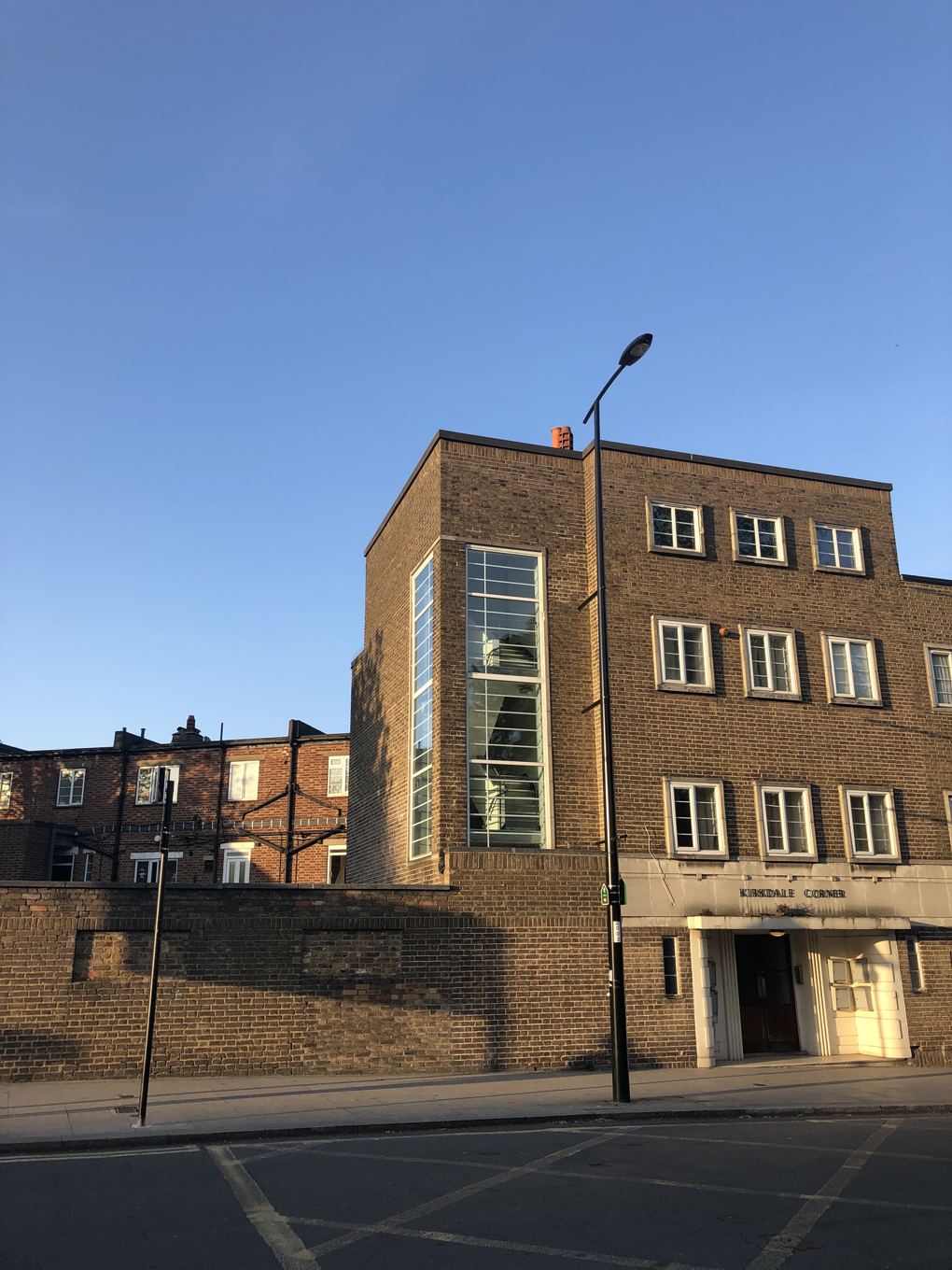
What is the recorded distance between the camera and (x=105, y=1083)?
50.5ft

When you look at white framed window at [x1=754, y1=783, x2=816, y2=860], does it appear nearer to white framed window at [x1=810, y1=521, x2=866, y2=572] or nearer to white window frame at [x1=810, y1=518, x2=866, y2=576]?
white window frame at [x1=810, y1=518, x2=866, y2=576]

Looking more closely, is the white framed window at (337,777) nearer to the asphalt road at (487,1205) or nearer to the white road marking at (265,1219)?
the asphalt road at (487,1205)

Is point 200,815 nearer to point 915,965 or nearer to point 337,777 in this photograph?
point 337,777

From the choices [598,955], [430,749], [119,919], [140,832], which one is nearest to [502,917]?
[598,955]

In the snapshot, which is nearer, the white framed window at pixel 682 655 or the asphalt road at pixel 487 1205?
the asphalt road at pixel 487 1205

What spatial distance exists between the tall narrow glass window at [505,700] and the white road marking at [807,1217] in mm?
8894

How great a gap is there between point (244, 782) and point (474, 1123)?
82.9 ft

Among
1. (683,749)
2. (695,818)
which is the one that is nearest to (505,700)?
(683,749)

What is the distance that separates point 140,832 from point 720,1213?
31.8m

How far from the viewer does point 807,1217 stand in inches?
331

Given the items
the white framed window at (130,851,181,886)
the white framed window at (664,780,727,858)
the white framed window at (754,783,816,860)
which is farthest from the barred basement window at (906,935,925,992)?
the white framed window at (130,851,181,886)

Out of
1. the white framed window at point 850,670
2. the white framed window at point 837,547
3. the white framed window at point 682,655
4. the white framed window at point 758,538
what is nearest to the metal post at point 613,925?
the white framed window at point 682,655

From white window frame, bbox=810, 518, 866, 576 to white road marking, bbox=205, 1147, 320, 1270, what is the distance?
17674 mm

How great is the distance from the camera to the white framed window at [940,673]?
78.8ft
